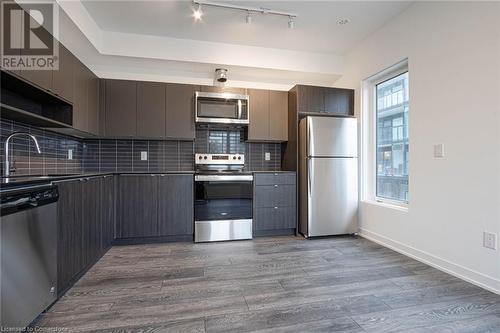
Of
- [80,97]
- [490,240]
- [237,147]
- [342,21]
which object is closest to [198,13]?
[80,97]

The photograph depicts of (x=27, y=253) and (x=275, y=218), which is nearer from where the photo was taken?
(x=27, y=253)

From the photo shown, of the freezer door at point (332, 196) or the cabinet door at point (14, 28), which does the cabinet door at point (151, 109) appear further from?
the freezer door at point (332, 196)

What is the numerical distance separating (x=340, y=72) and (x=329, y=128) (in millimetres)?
1152

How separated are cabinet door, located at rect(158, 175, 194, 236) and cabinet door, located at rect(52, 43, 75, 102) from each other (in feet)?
4.14

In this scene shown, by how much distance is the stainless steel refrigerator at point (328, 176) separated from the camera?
10.5 ft

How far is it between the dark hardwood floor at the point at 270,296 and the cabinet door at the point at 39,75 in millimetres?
1639

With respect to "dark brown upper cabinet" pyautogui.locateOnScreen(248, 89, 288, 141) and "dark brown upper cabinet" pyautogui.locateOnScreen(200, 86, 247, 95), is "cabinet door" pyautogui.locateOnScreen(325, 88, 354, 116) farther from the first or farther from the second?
"dark brown upper cabinet" pyautogui.locateOnScreen(200, 86, 247, 95)

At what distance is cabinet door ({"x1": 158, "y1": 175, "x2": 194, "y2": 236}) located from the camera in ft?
9.71

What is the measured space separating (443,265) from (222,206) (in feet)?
7.74

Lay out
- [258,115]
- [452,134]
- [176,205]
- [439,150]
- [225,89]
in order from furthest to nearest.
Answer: [258,115]
[225,89]
[176,205]
[439,150]
[452,134]

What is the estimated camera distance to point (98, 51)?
2.97 m

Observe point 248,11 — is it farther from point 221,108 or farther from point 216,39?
point 221,108

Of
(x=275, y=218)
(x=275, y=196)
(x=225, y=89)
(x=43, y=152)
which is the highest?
(x=225, y=89)

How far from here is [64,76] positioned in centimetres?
229
